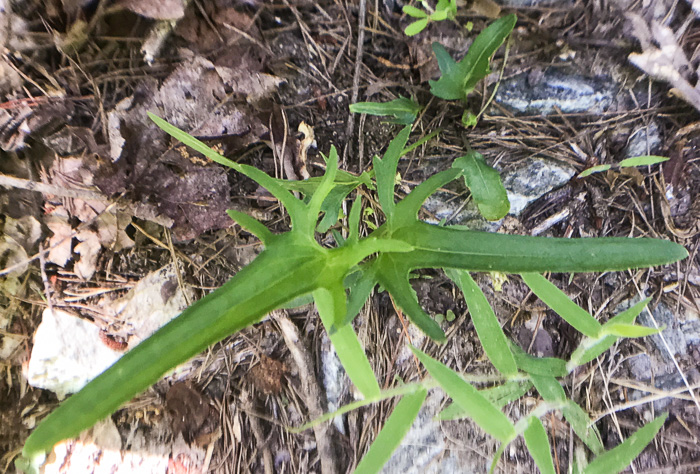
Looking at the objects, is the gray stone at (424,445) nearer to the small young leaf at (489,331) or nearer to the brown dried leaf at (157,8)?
the small young leaf at (489,331)

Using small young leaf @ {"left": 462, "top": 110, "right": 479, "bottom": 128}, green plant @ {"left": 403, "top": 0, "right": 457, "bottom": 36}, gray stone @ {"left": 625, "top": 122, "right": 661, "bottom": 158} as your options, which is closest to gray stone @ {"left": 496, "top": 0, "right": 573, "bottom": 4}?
green plant @ {"left": 403, "top": 0, "right": 457, "bottom": 36}

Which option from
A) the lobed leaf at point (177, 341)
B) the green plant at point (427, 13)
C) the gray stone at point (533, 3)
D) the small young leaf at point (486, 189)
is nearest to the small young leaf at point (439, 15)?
the green plant at point (427, 13)

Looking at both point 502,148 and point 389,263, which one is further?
point 502,148

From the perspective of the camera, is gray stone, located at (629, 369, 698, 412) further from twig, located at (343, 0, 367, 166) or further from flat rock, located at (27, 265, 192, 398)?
flat rock, located at (27, 265, 192, 398)

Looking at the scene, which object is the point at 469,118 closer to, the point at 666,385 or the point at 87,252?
the point at 666,385

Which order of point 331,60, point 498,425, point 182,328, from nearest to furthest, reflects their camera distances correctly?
1. point 182,328
2. point 498,425
3. point 331,60

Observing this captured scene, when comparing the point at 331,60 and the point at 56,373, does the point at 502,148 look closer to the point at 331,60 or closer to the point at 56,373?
the point at 331,60

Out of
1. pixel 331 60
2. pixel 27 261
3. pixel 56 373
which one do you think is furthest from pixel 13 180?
pixel 331 60
